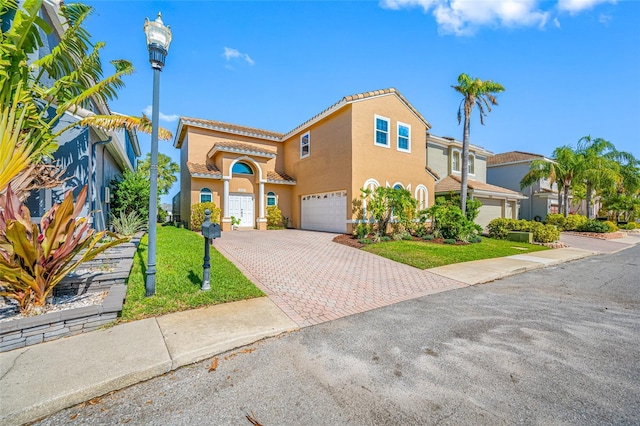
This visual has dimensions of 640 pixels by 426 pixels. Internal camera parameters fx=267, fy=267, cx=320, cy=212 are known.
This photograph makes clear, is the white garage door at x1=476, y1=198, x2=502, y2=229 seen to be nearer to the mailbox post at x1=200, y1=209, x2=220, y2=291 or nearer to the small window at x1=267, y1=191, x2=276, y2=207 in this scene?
the small window at x1=267, y1=191, x2=276, y2=207

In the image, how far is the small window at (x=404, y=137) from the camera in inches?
673

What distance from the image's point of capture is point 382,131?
53.6 ft

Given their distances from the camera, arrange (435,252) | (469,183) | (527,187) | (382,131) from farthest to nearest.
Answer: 1. (527,187)
2. (469,183)
3. (382,131)
4. (435,252)

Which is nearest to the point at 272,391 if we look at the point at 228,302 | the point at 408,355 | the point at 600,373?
the point at 408,355

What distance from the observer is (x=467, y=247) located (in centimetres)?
1239

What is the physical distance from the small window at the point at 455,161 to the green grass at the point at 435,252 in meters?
11.5

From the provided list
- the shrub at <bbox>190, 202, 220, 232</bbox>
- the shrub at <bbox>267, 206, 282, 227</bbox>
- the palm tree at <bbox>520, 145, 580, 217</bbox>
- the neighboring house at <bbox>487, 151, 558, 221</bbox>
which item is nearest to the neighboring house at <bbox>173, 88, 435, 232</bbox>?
the shrub at <bbox>267, 206, 282, 227</bbox>

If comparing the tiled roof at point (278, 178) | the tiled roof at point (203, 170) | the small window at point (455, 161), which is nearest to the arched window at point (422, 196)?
the small window at point (455, 161)

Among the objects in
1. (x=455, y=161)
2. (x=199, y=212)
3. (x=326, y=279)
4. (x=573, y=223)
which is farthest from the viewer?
(x=455, y=161)

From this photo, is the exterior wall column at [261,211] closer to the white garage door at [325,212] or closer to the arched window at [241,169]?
the arched window at [241,169]

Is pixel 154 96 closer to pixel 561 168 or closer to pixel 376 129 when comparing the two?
pixel 376 129

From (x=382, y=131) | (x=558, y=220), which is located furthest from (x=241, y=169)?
(x=558, y=220)

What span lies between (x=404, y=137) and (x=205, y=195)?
13539mm

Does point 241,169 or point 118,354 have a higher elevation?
point 241,169
